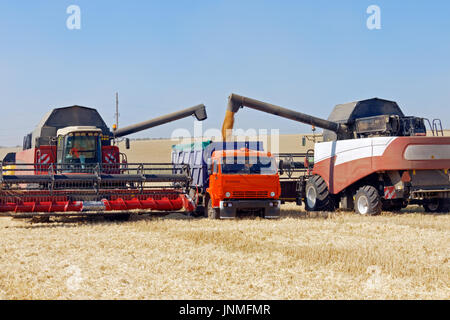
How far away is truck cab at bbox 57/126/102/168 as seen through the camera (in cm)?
1756

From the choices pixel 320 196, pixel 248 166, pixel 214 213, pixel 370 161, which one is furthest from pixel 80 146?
pixel 370 161

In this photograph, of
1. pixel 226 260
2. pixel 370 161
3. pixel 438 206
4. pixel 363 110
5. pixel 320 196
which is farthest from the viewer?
pixel 363 110

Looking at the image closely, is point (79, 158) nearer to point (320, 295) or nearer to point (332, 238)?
point (332, 238)

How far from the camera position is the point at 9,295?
6.42m

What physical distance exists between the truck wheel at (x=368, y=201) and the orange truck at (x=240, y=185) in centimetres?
275

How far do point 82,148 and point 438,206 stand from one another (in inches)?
438

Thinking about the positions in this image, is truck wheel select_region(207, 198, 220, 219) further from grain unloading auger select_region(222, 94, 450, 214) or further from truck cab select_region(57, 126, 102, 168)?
truck cab select_region(57, 126, 102, 168)

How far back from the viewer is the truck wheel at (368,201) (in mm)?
15877

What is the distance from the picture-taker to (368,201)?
16031 mm

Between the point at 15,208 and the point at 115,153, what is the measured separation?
5.86m

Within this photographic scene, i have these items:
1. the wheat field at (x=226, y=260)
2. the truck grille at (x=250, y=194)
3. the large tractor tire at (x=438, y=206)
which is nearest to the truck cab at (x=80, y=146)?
the wheat field at (x=226, y=260)

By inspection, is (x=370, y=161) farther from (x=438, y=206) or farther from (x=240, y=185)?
(x=240, y=185)

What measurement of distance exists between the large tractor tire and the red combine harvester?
7.49m

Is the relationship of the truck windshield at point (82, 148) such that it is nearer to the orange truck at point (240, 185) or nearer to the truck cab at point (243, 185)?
the orange truck at point (240, 185)
